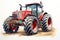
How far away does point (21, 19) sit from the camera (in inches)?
59.1

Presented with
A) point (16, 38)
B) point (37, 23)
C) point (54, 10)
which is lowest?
point (16, 38)

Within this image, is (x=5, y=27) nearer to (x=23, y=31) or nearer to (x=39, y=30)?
(x=23, y=31)

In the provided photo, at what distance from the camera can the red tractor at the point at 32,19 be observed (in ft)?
4.83

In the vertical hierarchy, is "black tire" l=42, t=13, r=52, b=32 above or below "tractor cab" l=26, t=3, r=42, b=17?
below

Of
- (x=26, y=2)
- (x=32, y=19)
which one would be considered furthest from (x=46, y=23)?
(x=26, y=2)

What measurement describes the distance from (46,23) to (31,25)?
0.41 feet

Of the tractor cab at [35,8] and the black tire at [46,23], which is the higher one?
the tractor cab at [35,8]

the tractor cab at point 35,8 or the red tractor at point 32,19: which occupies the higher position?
the tractor cab at point 35,8

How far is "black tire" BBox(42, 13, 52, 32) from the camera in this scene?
4.91 feet

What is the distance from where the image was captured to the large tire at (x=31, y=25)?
146 cm

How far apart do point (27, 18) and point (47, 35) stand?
0.70 ft

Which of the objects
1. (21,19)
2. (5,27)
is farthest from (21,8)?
(5,27)

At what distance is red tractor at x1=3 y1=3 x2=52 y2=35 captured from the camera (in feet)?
4.83

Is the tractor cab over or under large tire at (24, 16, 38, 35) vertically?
over
